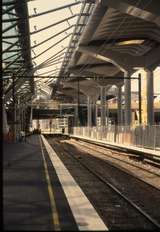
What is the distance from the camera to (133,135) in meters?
45.2

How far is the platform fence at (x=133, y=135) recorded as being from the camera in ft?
121

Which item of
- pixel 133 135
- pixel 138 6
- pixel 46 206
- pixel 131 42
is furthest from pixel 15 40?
pixel 46 206

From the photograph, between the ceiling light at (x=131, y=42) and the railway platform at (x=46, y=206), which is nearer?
the railway platform at (x=46, y=206)

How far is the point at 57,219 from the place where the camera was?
13.0 meters

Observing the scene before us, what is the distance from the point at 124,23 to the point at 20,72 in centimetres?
Result: 2705

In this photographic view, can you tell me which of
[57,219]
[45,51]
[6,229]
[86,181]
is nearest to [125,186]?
[86,181]

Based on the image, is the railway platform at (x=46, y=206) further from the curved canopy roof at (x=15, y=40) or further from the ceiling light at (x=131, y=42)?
the ceiling light at (x=131, y=42)

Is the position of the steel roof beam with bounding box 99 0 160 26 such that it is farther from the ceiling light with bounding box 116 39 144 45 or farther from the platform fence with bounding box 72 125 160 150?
the ceiling light with bounding box 116 39 144 45

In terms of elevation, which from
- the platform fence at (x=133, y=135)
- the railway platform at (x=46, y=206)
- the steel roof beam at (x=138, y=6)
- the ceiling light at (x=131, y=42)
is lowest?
the railway platform at (x=46, y=206)

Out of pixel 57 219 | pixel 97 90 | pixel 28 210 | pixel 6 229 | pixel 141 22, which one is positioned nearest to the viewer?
pixel 6 229

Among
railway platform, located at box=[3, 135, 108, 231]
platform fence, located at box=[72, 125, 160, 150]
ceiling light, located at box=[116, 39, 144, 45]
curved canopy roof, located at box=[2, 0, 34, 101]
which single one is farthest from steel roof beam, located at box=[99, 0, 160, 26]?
ceiling light, located at box=[116, 39, 144, 45]

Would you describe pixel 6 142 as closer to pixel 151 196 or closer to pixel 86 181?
pixel 86 181

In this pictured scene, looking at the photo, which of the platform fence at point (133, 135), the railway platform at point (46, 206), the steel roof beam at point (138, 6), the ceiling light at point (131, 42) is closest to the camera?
the railway platform at point (46, 206)

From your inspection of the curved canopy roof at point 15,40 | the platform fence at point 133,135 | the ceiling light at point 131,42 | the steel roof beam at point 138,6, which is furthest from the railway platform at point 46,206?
the ceiling light at point 131,42
